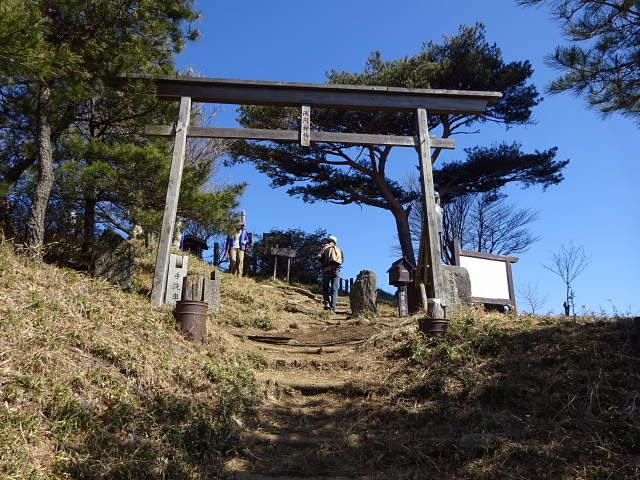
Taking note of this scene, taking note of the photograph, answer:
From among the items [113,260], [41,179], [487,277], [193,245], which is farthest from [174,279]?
[193,245]

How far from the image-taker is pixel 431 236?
24.6 ft

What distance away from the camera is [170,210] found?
7.00 m

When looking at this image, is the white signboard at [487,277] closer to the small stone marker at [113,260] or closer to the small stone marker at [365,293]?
the small stone marker at [365,293]

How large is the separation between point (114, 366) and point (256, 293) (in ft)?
27.5

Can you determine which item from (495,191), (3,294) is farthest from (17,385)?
(495,191)

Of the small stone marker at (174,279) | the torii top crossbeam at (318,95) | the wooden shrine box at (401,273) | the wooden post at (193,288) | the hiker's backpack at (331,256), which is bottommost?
the wooden post at (193,288)

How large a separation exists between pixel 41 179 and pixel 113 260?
1.64m

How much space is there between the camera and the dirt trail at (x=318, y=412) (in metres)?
3.91

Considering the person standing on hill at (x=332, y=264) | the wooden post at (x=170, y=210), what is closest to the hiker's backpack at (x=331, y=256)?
the person standing on hill at (x=332, y=264)

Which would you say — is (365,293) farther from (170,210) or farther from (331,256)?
(170,210)

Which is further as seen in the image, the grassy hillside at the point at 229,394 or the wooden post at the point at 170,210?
the wooden post at the point at 170,210

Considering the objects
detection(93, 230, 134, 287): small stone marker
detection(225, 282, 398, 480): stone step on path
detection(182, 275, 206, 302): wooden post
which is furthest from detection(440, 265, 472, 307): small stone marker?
detection(93, 230, 134, 287): small stone marker

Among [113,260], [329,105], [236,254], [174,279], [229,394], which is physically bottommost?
[229,394]

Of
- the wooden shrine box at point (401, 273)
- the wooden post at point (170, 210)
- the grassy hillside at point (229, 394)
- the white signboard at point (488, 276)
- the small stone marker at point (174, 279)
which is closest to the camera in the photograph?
the grassy hillside at point (229, 394)
